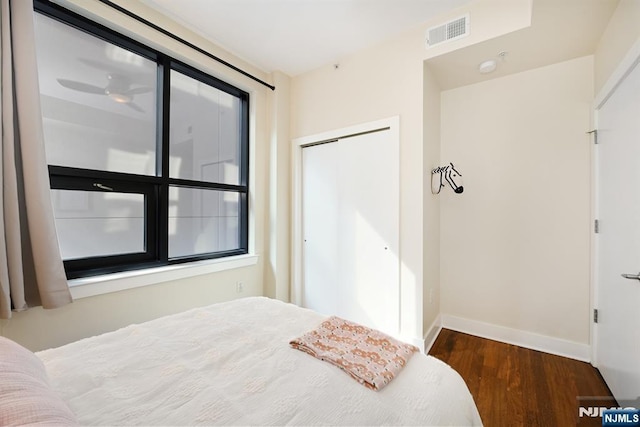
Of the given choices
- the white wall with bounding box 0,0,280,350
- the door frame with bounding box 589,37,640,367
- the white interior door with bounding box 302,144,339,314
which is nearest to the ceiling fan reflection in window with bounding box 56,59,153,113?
the white wall with bounding box 0,0,280,350

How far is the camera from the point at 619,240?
163cm

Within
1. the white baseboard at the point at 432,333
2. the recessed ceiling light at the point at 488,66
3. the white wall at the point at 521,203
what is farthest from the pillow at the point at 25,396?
the recessed ceiling light at the point at 488,66

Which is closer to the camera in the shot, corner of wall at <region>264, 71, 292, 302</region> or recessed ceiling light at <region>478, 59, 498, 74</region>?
recessed ceiling light at <region>478, 59, 498, 74</region>

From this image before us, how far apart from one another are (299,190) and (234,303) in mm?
1608

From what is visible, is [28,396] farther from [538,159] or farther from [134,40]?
[538,159]

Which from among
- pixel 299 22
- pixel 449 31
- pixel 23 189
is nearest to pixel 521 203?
pixel 449 31

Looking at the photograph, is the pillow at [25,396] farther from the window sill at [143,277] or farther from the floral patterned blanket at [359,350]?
the window sill at [143,277]

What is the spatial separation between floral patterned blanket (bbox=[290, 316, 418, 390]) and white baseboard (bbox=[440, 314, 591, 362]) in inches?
74.0

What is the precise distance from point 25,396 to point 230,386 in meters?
0.51

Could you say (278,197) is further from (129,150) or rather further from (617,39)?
(617,39)

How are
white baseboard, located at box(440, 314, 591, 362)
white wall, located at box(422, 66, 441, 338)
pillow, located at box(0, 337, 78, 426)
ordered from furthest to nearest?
white wall, located at box(422, 66, 441, 338) < white baseboard, located at box(440, 314, 591, 362) < pillow, located at box(0, 337, 78, 426)

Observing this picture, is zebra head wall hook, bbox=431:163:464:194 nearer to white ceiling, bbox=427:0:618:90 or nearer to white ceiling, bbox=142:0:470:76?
white ceiling, bbox=427:0:618:90

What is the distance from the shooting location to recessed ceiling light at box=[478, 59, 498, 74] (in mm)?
2250

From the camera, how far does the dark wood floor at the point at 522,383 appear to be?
1560 mm
